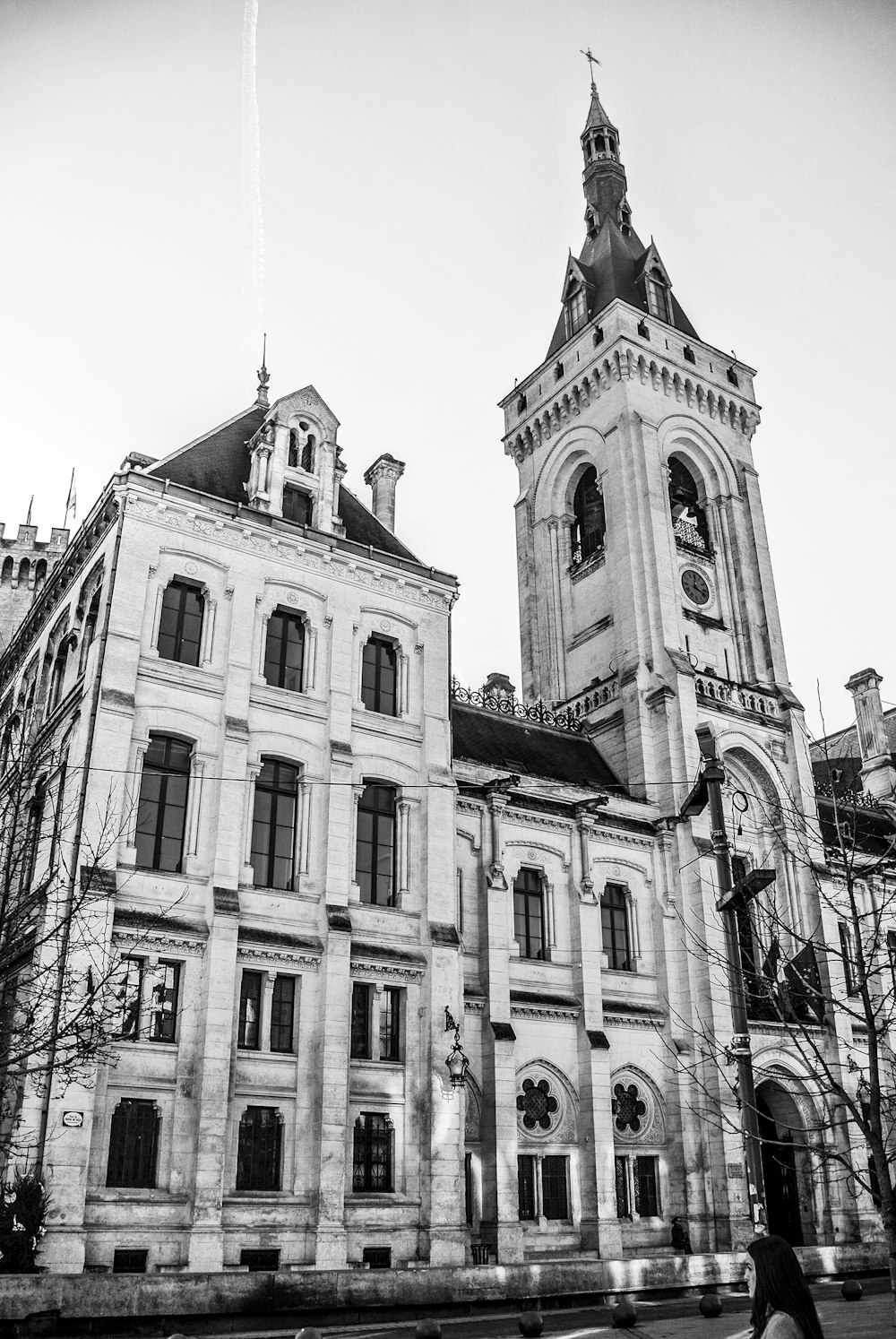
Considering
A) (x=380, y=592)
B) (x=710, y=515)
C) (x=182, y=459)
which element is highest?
(x=710, y=515)

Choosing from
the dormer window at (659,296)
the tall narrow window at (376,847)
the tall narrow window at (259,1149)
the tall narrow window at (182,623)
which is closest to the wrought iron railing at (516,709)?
Result: the tall narrow window at (376,847)

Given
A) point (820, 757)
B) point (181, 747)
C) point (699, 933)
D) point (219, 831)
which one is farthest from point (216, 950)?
point (820, 757)

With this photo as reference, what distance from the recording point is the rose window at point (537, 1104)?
30.4 meters

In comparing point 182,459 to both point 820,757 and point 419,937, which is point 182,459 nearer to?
point 419,937

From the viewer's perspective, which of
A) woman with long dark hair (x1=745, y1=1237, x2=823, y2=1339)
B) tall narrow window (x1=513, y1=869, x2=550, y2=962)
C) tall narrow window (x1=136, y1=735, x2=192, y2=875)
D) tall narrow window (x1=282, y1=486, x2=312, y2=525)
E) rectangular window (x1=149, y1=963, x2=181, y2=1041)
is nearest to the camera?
woman with long dark hair (x1=745, y1=1237, x2=823, y2=1339)

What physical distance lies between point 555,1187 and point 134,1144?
12.9m

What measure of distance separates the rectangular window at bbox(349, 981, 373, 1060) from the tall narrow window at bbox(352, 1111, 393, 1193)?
1342 millimetres

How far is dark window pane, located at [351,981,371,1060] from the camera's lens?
26.2 meters

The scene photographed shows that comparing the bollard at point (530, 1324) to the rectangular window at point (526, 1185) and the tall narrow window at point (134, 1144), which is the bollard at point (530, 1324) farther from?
the rectangular window at point (526, 1185)

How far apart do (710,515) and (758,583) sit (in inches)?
141

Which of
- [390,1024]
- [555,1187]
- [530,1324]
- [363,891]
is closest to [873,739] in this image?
[555,1187]

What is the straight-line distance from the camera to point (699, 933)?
34.6m

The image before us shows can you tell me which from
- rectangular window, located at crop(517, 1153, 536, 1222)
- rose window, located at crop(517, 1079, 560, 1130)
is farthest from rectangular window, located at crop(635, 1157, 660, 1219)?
rectangular window, located at crop(517, 1153, 536, 1222)

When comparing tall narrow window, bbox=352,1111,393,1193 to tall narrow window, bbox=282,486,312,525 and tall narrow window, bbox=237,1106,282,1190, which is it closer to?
tall narrow window, bbox=237,1106,282,1190
